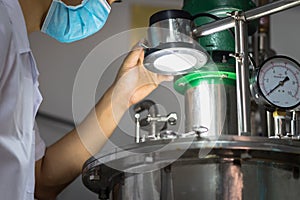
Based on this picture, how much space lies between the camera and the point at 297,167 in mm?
1252

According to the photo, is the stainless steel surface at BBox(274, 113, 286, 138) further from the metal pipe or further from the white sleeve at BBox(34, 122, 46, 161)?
the white sleeve at BBox(34, 122, 46, 161)

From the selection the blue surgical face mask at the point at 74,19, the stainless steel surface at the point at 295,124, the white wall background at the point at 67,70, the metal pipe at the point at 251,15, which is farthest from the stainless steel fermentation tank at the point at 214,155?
the white wall background at the point at 67,70

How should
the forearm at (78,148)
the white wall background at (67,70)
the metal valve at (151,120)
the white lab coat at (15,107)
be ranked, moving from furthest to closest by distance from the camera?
the white wall background at (67,70)
the forearm at (78,148)
the metal valve at (151,120)
the white lab coat at (15,107)

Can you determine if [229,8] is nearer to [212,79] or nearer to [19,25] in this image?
[212,79]

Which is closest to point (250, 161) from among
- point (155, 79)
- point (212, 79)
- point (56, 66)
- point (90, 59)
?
point (212, 79)

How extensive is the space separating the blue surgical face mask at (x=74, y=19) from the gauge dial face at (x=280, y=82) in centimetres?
41

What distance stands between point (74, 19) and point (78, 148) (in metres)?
0.37

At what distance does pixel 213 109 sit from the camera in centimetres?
142

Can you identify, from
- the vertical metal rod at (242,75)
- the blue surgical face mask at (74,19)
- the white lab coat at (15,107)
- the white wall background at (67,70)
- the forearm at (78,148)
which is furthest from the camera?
the white wall background at (67,70)

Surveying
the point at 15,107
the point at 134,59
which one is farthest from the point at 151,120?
the point at 15,107

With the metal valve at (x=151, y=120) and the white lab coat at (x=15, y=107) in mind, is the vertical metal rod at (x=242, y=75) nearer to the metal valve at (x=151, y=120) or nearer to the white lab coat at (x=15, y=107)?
the metal valve at (x=151, y=120)

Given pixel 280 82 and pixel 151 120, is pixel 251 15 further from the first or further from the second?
pixel 151 120

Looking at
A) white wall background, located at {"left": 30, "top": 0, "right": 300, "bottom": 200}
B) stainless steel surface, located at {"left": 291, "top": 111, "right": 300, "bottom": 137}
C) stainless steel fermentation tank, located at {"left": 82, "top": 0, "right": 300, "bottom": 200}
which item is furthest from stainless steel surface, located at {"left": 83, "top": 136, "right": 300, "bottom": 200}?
white wall background, located at {"left": 30, "top": 0, "right": 300, "bottom": 200}

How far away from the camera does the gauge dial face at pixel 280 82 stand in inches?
54.0
